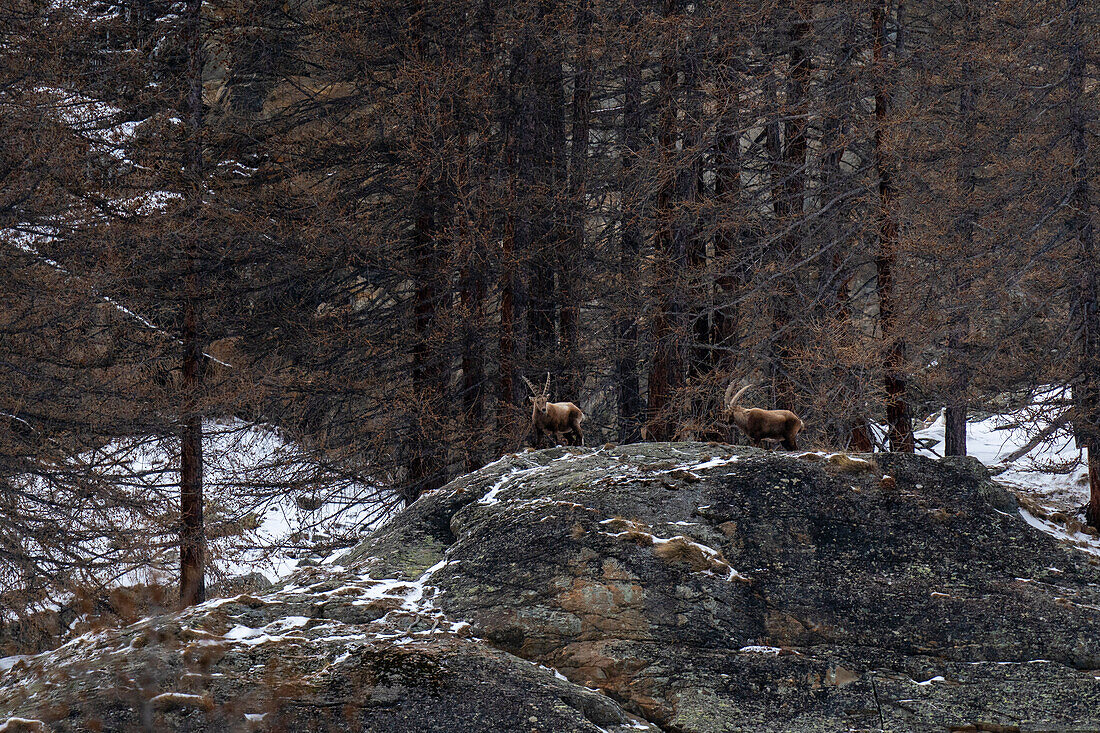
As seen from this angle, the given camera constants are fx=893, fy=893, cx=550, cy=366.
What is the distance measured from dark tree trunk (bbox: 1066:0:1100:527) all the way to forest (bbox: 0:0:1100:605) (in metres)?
0.04

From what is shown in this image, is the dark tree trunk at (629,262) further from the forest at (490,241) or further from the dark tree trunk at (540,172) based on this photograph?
the dark tree trunk at (540,172)

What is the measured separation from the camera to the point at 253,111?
2308 centimetres

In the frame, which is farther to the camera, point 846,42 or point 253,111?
point 253,111

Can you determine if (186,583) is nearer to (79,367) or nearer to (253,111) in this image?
(79,367)

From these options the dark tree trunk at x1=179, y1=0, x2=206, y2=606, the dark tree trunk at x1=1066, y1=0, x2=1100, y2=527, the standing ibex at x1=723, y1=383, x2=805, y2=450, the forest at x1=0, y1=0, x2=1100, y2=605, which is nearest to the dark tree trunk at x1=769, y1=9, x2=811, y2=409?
the forest at x1=0, y1=0, x2=1100, y2=605

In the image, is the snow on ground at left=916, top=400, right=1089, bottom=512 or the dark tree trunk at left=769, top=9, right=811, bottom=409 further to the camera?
the dark tree trunk at left=769, top=9, right=811, bottom=409

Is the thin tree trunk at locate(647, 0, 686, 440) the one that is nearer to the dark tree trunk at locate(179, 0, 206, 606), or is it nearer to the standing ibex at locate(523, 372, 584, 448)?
the standing ibex at locate(523, 372, 584, 448)

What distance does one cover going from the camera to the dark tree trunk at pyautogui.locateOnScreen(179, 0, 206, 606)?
1391cm

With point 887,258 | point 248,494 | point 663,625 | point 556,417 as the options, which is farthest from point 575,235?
point 663,625

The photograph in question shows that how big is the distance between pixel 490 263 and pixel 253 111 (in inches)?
437

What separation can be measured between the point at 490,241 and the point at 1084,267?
8.85 metres

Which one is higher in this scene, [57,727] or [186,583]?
[57,727]

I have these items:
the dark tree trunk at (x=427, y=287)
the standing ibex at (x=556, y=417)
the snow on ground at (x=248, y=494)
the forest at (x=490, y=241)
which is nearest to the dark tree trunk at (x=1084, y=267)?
the forest at (x=490, y=241)

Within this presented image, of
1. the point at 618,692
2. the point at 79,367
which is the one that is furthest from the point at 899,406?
the point at 79,367
